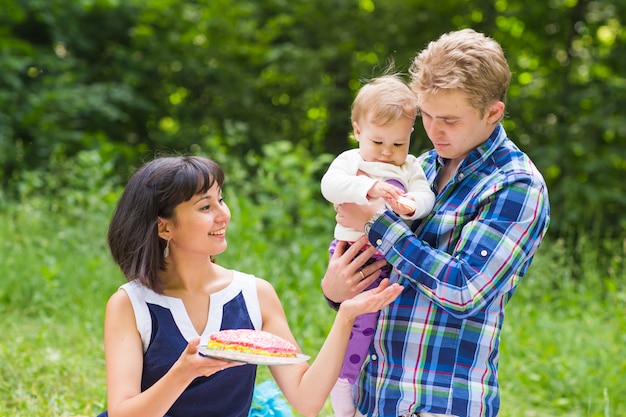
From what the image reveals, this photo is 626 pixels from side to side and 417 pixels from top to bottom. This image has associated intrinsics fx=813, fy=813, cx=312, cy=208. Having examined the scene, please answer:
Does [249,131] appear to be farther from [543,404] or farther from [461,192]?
[461,192]

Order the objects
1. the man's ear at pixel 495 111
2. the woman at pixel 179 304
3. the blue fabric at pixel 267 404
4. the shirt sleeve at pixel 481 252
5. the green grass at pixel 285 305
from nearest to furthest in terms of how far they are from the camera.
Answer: the shirt sleeve at pixel 481 252 → the man's ear at pixel 495 111 → the woman at pixel 179 304 → the blue fabric at pixel 267 404 → the green grass at pixel 285 305

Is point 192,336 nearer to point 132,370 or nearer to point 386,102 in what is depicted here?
point 132,370

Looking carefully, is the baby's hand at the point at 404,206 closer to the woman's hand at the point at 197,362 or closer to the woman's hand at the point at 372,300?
the woman's hand at the point at 372,300

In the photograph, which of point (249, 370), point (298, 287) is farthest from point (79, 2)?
point (249, 370)

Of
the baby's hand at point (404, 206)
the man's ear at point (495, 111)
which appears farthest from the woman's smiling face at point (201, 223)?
the man's ear at point (495, 111)

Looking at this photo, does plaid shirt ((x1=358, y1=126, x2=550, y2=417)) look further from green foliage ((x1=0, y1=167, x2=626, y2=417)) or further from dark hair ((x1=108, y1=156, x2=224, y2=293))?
green foliage ((x1=0, y1=167, x2=626, y2=417))

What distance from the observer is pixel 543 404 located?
14.4 feet

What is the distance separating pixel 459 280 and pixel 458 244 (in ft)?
0.35

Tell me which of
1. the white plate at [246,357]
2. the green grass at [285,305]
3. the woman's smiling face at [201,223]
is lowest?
the green grass at [285,305]

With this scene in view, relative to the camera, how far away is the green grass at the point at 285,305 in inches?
158

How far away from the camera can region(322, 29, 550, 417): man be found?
193cm

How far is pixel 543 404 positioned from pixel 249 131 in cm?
588

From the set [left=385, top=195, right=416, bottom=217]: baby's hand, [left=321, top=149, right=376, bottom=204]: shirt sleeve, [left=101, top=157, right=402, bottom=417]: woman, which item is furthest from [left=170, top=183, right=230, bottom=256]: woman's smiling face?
[left=385, top=195, right=416, bottom=217]: baby's hand

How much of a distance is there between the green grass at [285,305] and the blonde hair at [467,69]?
7.09 feet
